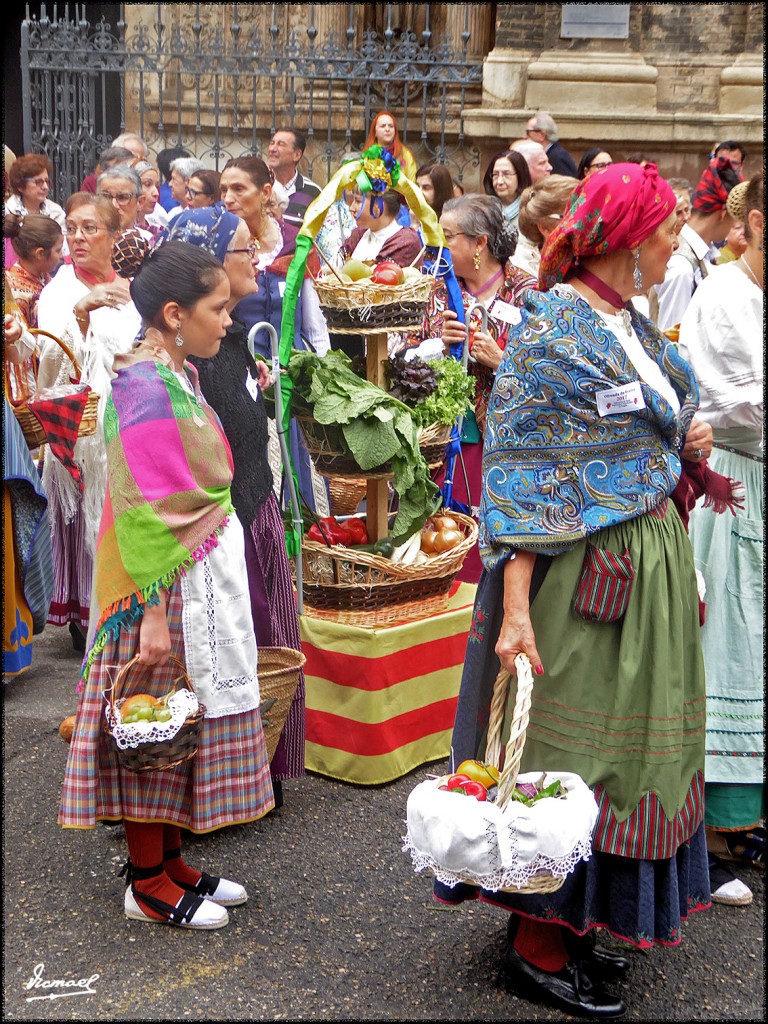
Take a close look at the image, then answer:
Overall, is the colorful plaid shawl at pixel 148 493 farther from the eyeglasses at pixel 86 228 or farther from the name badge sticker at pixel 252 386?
the eyeglasses at pixel 86 228

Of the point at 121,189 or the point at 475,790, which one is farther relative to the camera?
the point at 121,189

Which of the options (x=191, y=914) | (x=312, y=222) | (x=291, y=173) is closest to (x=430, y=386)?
(x=312, y=222)

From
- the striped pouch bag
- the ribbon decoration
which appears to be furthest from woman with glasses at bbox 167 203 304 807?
the striped pouch bag

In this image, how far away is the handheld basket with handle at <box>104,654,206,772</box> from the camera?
10.3 ft

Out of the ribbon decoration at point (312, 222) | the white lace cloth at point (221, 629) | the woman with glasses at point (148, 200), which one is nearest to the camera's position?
the white lace cloth at point (221, 629)

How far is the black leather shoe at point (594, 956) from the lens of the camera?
308cm

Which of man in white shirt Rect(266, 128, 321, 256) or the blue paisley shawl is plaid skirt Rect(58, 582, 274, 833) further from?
man in white shirt Rect(266, 128, 321, 256)

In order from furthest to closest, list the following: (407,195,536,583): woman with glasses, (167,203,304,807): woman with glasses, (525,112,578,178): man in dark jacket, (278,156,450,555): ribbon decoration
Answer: (525,112,578,178): man in dark jacket, (407,195,536,583): woman with glasses, (278,156,450,555): ribbon decoration, (167,203,304,807): woman with glasses

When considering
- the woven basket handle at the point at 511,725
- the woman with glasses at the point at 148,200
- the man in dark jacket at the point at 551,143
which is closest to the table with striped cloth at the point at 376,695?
the woven basket handle at the point at 511,725

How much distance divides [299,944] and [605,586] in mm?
1381

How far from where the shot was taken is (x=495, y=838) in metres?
2.50

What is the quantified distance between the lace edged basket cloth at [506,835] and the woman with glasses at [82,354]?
310 centimetres

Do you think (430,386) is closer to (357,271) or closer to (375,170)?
(357,271)

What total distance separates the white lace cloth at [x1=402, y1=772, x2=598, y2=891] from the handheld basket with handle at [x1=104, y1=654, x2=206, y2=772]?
840mm
